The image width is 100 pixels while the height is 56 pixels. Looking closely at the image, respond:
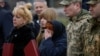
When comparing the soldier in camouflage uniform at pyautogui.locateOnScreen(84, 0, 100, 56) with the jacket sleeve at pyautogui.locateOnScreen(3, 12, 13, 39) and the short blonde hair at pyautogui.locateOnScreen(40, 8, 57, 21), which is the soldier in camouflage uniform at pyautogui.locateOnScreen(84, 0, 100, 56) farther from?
the jacket sleeve at pyautogui.locateOnScreen(3, 12, 13, 39)

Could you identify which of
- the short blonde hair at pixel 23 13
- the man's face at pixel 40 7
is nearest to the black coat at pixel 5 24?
the man's face at pixel 40 7

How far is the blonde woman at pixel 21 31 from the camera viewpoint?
7457 mm

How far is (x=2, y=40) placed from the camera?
8.41 m

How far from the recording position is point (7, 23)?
8414mm

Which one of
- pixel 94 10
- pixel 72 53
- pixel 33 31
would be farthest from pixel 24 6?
pixel 94 10

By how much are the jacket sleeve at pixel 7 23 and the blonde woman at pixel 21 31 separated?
2.46ft

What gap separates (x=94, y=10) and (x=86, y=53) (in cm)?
58

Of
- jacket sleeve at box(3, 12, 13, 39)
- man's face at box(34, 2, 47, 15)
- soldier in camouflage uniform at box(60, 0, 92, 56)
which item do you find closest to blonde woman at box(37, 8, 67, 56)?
soldier in camouflage uniform at box(60, 0, 92, 56)

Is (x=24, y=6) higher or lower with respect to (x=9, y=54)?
higher

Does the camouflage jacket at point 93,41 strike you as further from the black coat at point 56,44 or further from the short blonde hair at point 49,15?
the short blonde hair at point 49,15

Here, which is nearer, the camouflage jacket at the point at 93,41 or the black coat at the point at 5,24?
the camouflage jacket at the point at 93,41

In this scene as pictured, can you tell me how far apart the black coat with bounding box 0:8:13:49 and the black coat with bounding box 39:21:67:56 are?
150 centimetres

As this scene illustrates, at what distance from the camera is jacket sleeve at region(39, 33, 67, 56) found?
6.81m

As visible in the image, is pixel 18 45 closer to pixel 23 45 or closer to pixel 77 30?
pixel 23 45
